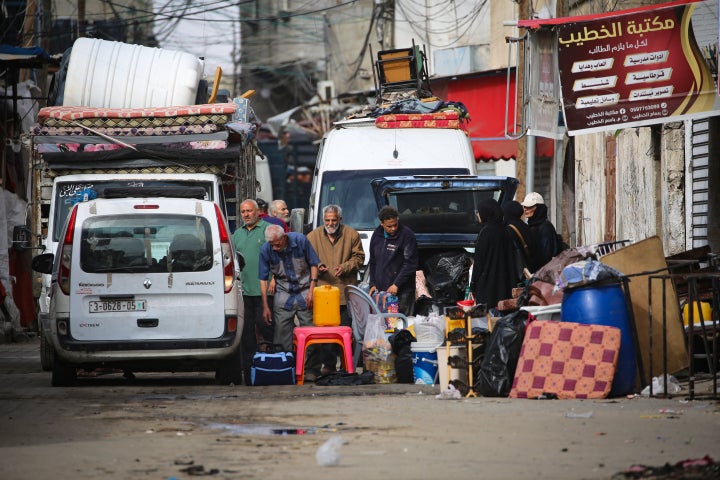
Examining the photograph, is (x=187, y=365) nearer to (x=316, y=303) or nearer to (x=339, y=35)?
(x=316, y=303)

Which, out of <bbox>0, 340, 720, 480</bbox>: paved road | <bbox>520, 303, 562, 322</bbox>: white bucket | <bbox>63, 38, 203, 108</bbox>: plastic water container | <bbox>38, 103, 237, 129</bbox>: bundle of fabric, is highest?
<bbox>63, 38, 203, 108</bbox>: plastic water container

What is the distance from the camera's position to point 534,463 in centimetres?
716

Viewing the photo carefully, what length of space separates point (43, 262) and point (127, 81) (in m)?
4.68

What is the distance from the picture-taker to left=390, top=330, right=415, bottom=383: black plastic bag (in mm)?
12477

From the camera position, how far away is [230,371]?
497 inches

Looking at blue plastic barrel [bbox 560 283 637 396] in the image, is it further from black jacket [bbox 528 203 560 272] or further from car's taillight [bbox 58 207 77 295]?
car's taillight [bbox 58 207 77 295]

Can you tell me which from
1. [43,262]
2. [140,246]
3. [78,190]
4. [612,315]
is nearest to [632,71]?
[612,315]

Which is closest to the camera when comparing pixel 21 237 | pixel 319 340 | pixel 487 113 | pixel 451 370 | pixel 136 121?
pixel 451 370

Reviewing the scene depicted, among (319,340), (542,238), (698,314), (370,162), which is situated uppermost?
(370,162)

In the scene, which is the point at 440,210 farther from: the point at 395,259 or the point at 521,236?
the point at 521,236

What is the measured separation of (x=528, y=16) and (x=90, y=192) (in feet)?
35.3

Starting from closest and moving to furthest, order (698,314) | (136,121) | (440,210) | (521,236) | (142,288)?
(142,288) → (698,314) → (521,236) → (136,121) → (440,210)

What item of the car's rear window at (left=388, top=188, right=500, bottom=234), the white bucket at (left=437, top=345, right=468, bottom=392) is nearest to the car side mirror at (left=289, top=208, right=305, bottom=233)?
the car's rear window at (left=388, top=188, right=500, bottom=234)

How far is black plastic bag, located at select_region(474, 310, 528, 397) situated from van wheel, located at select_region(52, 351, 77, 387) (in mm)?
4112
